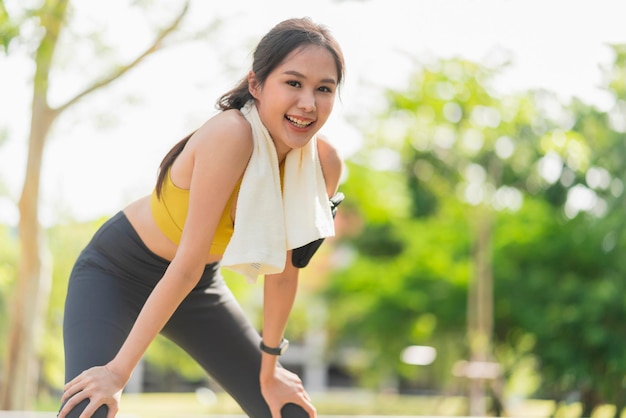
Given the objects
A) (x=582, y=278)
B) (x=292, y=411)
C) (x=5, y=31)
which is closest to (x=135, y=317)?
(x=292, y=411)

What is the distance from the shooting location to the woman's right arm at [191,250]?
2285mm

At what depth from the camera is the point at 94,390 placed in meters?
2.24

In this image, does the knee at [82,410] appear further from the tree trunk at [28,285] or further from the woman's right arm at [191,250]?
the tree trunk at [28,285]

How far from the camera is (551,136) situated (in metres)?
12.6

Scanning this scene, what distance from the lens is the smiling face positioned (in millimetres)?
2336

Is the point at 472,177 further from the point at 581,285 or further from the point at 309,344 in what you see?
the point at 309,344

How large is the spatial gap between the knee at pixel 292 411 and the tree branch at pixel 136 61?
831cm

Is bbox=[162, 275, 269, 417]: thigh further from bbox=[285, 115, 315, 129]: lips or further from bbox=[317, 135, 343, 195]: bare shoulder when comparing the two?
bbox=[285, 115, 315, 129]: lips

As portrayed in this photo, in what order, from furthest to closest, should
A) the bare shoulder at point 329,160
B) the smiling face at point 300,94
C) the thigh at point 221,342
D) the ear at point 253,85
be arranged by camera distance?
the thigh at point 221,342, the bare shoulder at point 329,160, the ear at point 253,85, the smiling face at point 300,94

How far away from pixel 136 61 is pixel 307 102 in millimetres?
9124

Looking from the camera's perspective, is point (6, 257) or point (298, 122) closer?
point (298, 122)

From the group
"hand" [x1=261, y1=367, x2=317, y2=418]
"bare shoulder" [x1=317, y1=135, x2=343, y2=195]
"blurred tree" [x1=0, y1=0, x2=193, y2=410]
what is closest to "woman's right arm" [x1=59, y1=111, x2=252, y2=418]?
"bare shoulder" [x1=317, y1=135, x2=343, y2=195]

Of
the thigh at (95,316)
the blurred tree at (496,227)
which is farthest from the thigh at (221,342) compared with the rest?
the blurred tree at (496,227)

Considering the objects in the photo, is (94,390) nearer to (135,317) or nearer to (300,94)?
(135,317)
